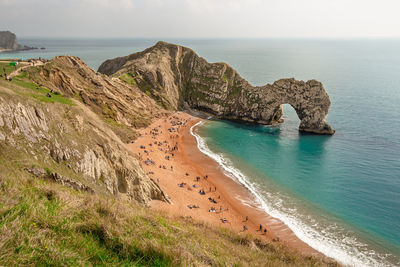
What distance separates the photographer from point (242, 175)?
4684 centimetres

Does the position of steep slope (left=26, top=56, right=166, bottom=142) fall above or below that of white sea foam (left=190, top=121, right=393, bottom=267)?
above

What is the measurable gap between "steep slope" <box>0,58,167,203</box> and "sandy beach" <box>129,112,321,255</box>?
5498 millimetres

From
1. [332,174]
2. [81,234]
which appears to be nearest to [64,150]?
[81,234]

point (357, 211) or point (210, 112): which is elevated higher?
point (210, 112)

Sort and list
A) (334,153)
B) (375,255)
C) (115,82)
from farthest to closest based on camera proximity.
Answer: (115,82) → (334,153) → (375,255)

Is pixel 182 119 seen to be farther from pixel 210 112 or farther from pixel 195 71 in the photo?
pixel 195 71

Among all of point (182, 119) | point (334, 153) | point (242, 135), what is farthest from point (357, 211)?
point (182, 119)

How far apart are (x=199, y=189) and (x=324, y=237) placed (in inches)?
813

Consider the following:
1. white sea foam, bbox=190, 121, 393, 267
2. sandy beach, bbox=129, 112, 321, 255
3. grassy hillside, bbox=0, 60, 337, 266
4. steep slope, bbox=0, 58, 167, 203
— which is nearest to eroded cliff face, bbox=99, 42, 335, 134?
sandy beach, bbox=129, 112, 321, 255

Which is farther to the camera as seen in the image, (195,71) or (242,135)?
(195,71)

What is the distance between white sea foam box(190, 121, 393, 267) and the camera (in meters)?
27.7

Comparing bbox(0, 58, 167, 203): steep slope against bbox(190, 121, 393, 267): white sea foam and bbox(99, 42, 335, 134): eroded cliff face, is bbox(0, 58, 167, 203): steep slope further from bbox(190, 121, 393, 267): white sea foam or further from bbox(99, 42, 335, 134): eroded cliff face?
bbox(99, 42, 335, 134): eroded cliff face

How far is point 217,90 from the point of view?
8800 centimetres

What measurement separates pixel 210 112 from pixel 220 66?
1952cm
